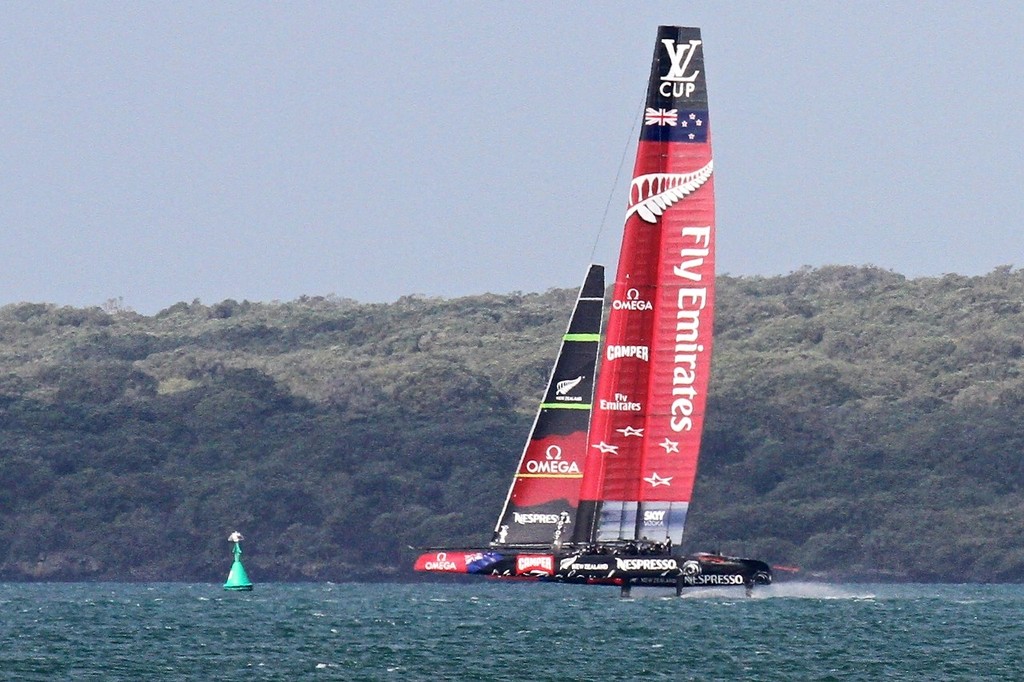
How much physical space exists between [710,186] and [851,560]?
61589mm

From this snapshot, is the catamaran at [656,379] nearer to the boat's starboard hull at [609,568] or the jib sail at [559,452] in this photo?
the boat's starboard hull at [609,568]

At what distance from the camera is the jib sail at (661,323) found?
57219 mm

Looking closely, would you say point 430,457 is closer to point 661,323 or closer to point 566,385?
point 566,385

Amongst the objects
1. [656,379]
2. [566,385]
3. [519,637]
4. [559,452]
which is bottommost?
[519,637]

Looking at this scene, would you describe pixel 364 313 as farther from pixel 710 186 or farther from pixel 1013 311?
pixel 710 186

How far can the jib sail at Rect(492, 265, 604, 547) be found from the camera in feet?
203

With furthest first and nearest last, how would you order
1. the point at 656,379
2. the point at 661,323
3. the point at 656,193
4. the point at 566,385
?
the point at 566,385
the point at 656,379
the point at 661,323
the point at 656,193

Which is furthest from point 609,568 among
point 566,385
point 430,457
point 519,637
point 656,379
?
point 430,457

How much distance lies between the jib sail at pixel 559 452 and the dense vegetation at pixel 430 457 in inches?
2054

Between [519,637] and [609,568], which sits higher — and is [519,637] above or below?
below

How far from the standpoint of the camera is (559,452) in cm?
6219

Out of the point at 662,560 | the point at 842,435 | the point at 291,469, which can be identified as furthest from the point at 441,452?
the point at 662,560

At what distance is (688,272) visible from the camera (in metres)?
57.3

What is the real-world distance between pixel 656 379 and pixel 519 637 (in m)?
7.57
